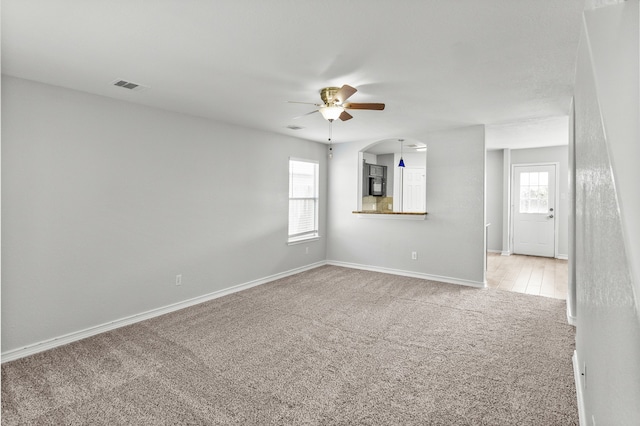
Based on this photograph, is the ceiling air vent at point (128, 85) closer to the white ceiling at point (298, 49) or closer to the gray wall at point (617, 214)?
the white ceiling at point (298, 49)

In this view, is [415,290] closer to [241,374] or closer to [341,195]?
[341,195]

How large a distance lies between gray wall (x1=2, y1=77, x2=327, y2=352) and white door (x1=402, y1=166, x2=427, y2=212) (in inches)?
190

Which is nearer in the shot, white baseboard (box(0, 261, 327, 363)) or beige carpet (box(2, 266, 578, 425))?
beige carpet (box(2, 266, 578, 425))

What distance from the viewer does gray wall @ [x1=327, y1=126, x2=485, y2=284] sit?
16.8ft

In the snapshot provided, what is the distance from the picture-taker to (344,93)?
117 inches

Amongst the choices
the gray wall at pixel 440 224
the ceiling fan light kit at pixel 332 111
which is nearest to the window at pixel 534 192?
the gray wall at pixel 440 224

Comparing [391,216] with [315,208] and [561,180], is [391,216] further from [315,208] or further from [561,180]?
[561,180]

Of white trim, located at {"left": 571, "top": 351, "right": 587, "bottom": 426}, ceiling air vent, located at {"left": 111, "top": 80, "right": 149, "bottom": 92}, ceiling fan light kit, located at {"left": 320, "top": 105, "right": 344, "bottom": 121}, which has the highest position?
ceiling air vent, located at {"left": 111, "top": 80, "right": 149, "bottom": 92}

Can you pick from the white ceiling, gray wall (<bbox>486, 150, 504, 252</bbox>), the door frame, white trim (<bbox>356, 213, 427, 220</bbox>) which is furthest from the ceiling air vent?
the door frame

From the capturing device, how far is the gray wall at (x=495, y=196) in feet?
25.7

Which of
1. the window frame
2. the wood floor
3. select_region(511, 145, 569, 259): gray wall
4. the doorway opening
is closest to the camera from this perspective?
the wood floor

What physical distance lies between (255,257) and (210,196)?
122 cm

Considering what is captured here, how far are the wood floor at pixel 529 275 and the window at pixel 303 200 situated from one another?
316 cm

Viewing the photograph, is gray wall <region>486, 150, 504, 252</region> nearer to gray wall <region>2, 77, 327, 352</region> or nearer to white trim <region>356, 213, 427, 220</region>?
white trim <region>356, 213, 427, 220</region>
